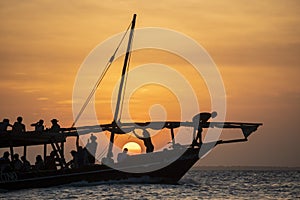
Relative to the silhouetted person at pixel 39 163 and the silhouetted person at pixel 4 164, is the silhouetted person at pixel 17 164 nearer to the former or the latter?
the silhouetted person at pixel 4 164

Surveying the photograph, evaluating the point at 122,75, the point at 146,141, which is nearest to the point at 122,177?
the point at 146,141

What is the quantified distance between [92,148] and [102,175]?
2.18 metres

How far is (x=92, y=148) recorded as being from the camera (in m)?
43.9

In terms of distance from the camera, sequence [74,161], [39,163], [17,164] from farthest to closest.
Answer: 1. [74,161]
2. [39,163]
3. [17,164]

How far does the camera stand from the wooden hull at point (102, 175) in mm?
42812

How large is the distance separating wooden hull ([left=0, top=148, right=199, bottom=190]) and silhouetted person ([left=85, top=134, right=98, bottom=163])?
533mm

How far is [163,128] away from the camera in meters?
44.6

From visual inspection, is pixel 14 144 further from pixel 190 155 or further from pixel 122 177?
pixel 190 155

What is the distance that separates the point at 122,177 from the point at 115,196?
5154 millimetres

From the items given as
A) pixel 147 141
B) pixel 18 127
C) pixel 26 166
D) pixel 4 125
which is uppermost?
pixel 4 125

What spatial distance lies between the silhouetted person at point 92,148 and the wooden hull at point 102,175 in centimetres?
53

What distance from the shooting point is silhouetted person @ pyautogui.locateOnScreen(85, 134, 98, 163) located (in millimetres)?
43562

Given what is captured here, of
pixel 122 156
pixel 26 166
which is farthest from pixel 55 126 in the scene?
pixel 122 156

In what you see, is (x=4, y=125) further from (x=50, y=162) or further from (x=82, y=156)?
(x=82, y=156)
